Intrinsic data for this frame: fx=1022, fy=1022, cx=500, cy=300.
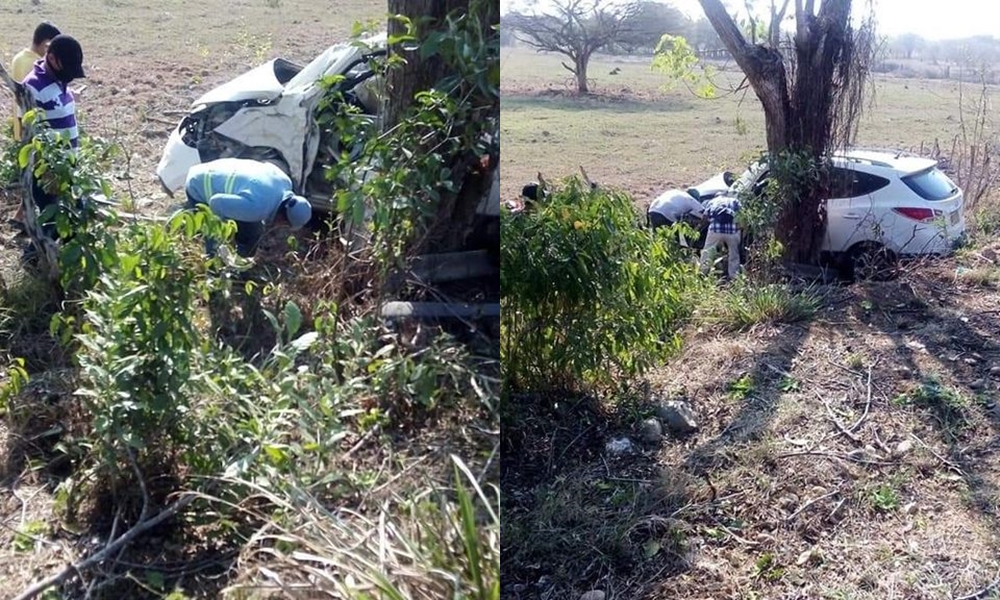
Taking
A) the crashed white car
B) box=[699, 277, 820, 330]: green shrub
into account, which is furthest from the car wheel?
the crashed white car

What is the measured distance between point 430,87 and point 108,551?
1.68 m

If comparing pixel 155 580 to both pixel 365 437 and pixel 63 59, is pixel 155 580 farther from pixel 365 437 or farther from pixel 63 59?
pixel 63 59

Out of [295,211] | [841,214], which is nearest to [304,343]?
[295,211]

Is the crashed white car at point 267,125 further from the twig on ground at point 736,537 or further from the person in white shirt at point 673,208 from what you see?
the twig on ground at point 736,537

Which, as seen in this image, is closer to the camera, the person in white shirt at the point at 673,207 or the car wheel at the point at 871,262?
the car wheel at the point at 871,262

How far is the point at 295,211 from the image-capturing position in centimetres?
383

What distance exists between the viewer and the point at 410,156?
2979 millimetres

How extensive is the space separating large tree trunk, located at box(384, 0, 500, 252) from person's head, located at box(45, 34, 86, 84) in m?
1.28

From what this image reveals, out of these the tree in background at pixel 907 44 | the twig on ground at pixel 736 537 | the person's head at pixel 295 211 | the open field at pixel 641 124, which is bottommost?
the twig on ground at pixel 736 537

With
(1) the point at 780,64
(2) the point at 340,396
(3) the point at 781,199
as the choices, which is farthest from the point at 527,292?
(1) the point at 780,64

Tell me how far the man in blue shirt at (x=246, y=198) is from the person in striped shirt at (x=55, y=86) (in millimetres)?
444

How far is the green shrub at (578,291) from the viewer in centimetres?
331

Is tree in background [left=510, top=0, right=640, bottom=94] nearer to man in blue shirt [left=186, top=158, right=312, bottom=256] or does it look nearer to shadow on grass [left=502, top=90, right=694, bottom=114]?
shadow on grass [left=502, top=90, right=694, bottom=114]

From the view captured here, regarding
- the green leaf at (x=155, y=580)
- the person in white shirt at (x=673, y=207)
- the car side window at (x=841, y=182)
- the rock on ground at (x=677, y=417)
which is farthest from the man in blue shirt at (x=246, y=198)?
the car side window at (x=841, y=182)
